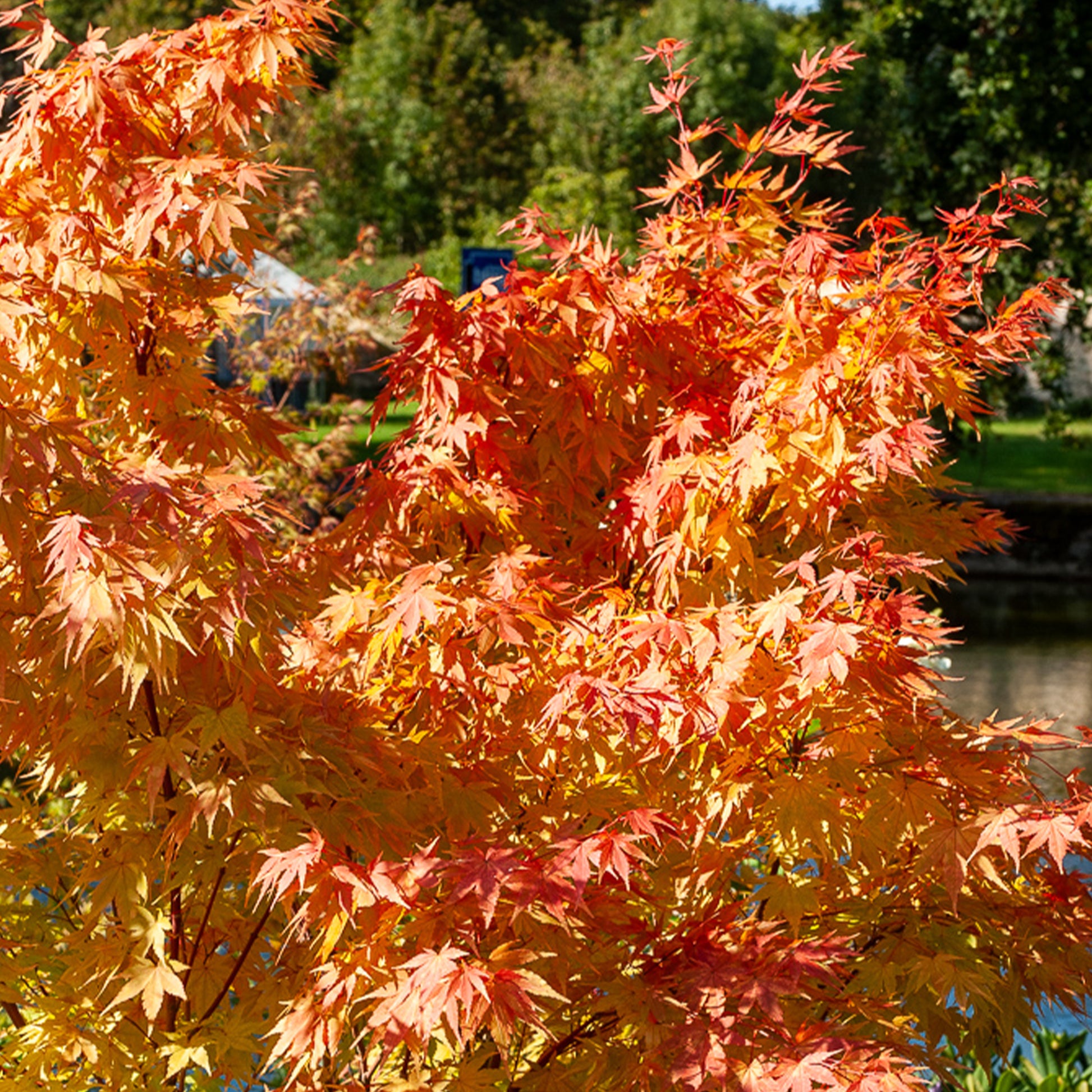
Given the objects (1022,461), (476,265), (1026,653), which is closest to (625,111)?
(1022,461)

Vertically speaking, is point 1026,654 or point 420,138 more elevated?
point 420,138

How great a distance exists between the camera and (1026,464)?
72.7 ft

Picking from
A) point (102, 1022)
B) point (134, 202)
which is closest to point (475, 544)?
point (134, 202)

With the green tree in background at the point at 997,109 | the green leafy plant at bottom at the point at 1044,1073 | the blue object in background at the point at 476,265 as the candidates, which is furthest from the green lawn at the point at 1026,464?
the green leafy plant at bottom at the point at 1044,1073

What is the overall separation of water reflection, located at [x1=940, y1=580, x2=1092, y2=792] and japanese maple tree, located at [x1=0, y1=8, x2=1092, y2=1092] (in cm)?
714

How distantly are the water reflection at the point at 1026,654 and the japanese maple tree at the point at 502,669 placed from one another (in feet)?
23.4

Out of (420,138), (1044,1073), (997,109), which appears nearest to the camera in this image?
(1044,1073)

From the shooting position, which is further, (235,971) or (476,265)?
(476,265)

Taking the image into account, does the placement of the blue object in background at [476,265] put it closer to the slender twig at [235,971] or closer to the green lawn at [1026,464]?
the slender twig at [235,971]

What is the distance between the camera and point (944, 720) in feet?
9.43

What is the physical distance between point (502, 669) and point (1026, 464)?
21213 mm

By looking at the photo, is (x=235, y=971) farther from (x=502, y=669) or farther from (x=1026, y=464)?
(x=1026, y=464)

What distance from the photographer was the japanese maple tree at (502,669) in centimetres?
208

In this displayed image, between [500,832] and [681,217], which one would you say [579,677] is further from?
[681,217]
